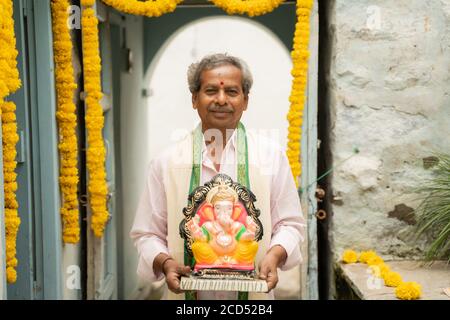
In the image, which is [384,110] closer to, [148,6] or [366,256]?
[366,256]

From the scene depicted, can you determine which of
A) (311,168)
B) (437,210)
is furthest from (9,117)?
(437,210)

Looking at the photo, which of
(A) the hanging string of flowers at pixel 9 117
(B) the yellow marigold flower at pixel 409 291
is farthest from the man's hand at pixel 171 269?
(B) the yellow marigold flower at pixel 409 291

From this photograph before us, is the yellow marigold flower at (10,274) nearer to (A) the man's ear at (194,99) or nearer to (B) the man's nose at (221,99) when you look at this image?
(A) the man's ear at (194,99)

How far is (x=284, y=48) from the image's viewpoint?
21.0 ft

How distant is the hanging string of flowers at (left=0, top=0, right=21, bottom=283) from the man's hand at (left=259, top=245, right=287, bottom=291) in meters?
1.36

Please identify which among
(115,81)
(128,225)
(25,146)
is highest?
(115,81)

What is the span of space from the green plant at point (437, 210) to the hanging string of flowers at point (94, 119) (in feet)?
6.77

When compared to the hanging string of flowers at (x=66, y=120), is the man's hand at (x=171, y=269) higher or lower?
lower

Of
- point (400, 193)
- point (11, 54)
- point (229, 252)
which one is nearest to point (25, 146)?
point (11, 54)

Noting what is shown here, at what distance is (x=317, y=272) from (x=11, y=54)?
245 cm

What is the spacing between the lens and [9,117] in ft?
10.2

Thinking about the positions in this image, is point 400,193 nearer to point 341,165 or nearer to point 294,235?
point 341,165

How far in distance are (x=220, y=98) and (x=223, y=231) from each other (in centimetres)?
55

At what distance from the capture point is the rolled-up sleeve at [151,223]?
8.86 feet
